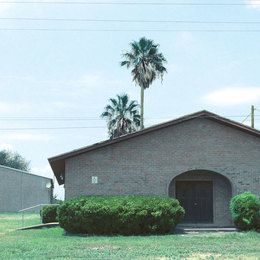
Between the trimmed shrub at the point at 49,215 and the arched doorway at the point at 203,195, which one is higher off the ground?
the arched doorway at the point at 203,195

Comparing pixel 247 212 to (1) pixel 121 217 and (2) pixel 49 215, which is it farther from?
(2) pixel 49 215

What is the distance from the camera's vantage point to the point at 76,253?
16.1m

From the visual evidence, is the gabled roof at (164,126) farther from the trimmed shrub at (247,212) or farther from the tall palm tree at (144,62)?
the tall palm tree at (144,62)

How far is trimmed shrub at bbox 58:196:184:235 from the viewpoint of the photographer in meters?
23.2

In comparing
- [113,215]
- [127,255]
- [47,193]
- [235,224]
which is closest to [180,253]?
[127,255]

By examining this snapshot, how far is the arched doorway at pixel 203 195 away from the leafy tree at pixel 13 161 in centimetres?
7415

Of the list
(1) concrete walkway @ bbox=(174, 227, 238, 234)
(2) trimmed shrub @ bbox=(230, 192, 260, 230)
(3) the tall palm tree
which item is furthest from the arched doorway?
(3) the tall palm tree

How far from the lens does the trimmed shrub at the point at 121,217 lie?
23.2 metres

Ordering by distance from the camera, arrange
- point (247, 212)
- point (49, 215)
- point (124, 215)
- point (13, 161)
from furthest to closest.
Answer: point (13, 161) → point (49, 215) → point (247, 212) → point (124, 215)

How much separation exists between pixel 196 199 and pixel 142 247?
1081 cm

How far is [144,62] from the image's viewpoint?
49656 millimetres

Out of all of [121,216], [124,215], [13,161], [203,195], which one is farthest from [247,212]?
[13,161]

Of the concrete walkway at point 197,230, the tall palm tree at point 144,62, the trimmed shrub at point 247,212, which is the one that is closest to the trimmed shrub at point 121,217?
the concrete walkway at point 197,230

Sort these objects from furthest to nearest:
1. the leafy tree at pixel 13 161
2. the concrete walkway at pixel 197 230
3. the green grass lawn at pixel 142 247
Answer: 1. the leafy tree at pixel 13 161
2. the concrete walkway at pixel 197 230
3. the green grass lawn at pixel 142 247
